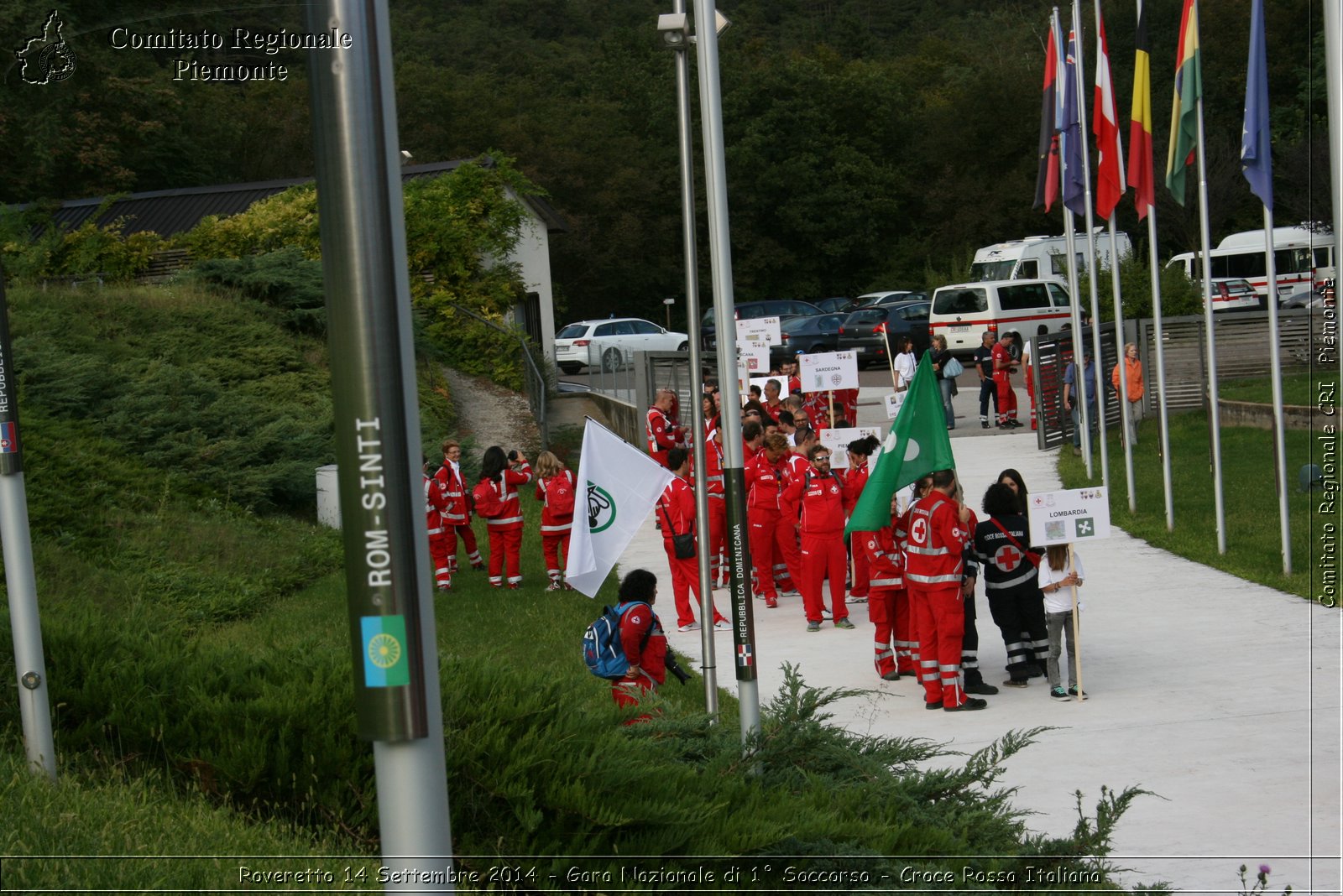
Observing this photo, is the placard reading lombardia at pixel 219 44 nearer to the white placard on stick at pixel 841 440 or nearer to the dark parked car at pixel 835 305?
the white placard on stick at pixel 841 440

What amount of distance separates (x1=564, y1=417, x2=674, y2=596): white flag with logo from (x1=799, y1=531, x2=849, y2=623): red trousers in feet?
11.2

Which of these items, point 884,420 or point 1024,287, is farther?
point 1024,287

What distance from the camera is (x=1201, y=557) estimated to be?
611 inches

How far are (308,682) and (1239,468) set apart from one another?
17.5m

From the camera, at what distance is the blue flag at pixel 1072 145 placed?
60.6 ft

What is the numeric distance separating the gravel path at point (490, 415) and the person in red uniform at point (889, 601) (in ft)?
48.1

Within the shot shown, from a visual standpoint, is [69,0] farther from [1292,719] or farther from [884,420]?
[884,420]

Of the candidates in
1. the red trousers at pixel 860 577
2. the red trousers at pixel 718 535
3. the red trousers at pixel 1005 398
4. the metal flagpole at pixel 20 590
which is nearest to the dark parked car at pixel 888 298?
the red trousers at pixel 1005 398

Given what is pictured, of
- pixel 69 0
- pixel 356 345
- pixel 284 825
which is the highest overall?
pixel 69 0

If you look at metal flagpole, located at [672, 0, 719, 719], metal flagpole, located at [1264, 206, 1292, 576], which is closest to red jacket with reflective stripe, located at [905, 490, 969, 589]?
metal flagpole, located at [672, 0, 719, 719]

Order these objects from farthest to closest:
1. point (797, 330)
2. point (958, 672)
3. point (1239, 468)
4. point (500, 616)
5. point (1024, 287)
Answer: point (797, 330)
point (1024, 287)
point (1239, 468)
point (500, 616)
point (958, 672)

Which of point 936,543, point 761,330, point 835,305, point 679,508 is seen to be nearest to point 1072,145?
point 761,330

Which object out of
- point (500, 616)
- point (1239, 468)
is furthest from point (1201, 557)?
point (500, 616)

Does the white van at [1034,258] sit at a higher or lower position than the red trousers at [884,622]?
higher
